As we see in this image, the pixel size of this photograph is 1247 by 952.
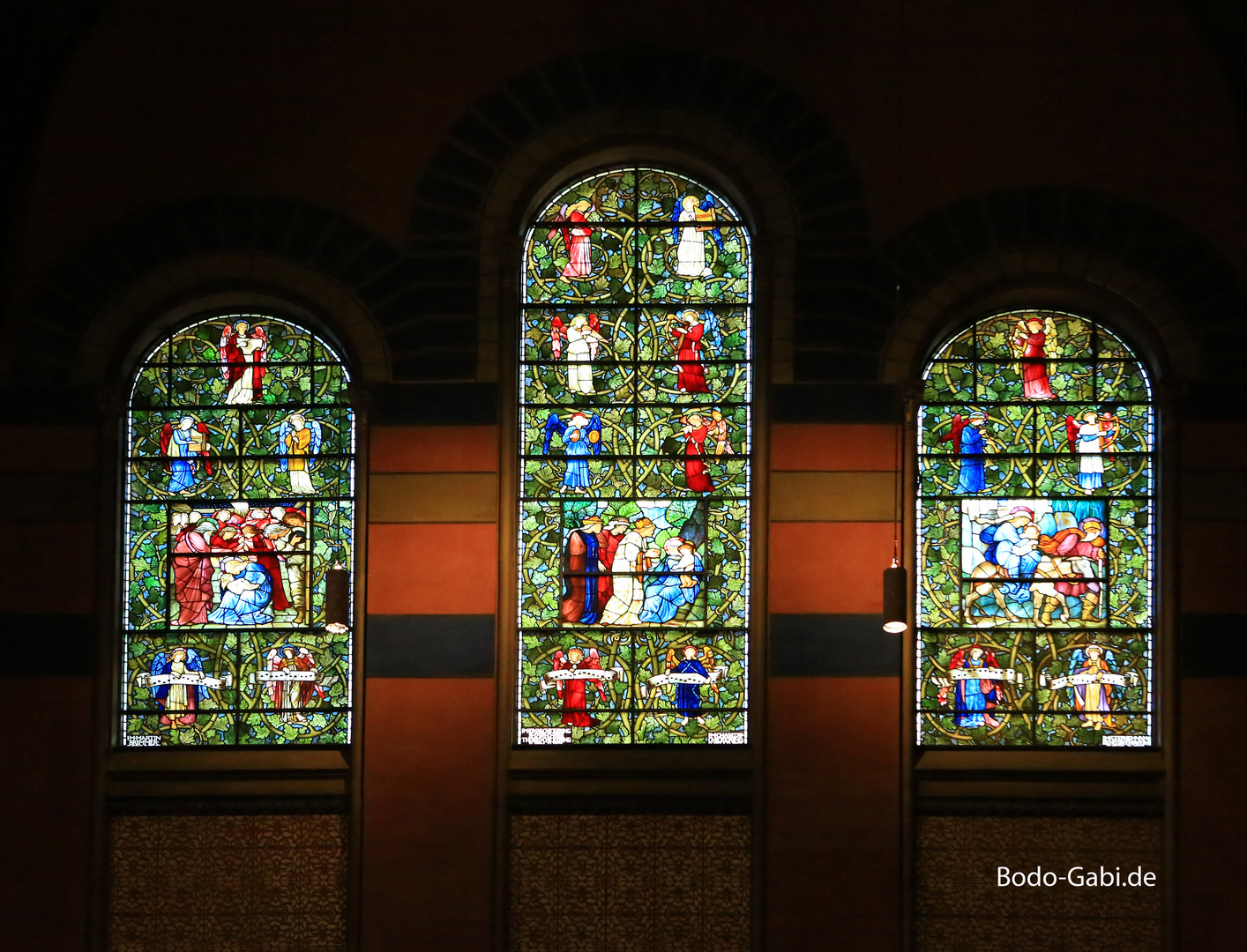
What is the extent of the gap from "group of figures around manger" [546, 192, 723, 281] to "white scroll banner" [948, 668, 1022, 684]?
312 centimetres

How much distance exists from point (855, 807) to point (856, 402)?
2.61 meters

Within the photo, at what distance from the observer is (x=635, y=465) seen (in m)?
12.5

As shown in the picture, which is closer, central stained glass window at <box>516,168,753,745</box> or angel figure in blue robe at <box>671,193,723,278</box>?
central stained glass window at <box>516,168,753,745</box>

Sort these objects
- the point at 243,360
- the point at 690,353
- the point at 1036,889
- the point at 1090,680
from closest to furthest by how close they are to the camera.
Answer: the point at 1036,889 → the point at 1090,680 → the point at 690,353 → the point at 243,360

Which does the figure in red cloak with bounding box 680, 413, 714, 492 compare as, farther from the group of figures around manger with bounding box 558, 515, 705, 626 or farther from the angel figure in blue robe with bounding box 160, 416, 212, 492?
the angel figure in blue robe with bounding box 160, 416, 212, 492

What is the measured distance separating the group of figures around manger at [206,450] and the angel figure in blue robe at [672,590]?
2.35 meters

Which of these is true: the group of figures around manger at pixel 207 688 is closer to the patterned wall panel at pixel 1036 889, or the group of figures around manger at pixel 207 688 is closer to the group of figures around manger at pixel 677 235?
the group of figures around manger at pixel 677 235

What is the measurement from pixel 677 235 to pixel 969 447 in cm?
242

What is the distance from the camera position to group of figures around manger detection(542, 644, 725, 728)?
12.3 metres

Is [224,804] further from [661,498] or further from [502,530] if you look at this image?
[661,498]

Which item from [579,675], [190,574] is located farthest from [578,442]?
[190,574]

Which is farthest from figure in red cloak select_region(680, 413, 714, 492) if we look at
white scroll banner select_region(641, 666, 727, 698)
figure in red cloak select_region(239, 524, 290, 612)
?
figure in red cloak select_region(239, 524, 290, 612)

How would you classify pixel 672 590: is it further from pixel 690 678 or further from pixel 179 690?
pixel 179 690
